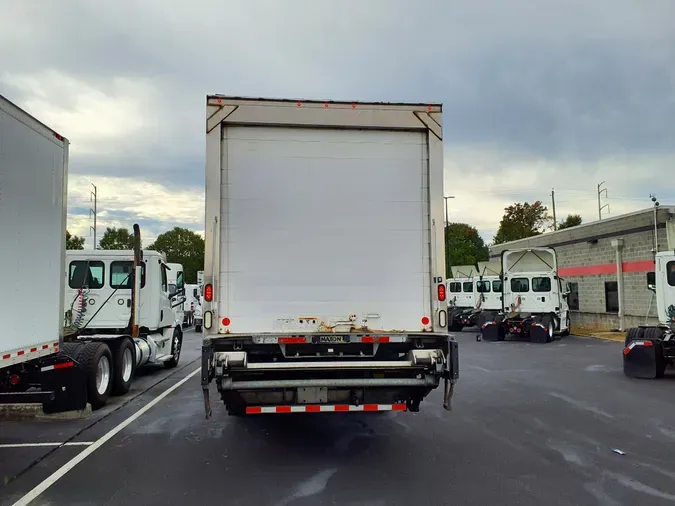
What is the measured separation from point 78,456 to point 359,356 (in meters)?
3.42

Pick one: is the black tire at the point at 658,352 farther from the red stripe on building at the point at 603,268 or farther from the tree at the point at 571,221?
the tree at the point at 571,221

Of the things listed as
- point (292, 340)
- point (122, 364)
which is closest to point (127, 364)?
point (122, 364)

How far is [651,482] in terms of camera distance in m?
5.33

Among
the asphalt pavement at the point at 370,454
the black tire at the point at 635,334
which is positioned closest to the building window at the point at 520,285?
the black tire at the point at 635,334

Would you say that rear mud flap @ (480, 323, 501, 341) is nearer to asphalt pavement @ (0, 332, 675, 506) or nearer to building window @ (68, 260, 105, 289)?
asphalt pavement @ (0, 332, 675, 506)

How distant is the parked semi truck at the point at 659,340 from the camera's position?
11680 mm

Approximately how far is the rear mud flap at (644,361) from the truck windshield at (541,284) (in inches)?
415

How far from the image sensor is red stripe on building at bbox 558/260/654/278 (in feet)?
76.1

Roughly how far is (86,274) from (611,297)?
77.0 feet

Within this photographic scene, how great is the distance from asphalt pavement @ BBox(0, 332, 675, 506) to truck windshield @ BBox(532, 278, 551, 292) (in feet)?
41.3

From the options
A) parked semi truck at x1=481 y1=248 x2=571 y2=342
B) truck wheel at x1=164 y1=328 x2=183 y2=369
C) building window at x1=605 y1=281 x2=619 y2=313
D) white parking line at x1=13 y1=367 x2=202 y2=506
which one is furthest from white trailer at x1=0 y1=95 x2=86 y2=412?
building window at x1=605 y1=281 x2=619 y2=313

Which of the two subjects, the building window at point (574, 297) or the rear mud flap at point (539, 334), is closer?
the rear mud flap at point (539, 334)

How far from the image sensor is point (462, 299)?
31.4 m

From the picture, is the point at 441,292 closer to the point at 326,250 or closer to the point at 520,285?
the point at 326,250
